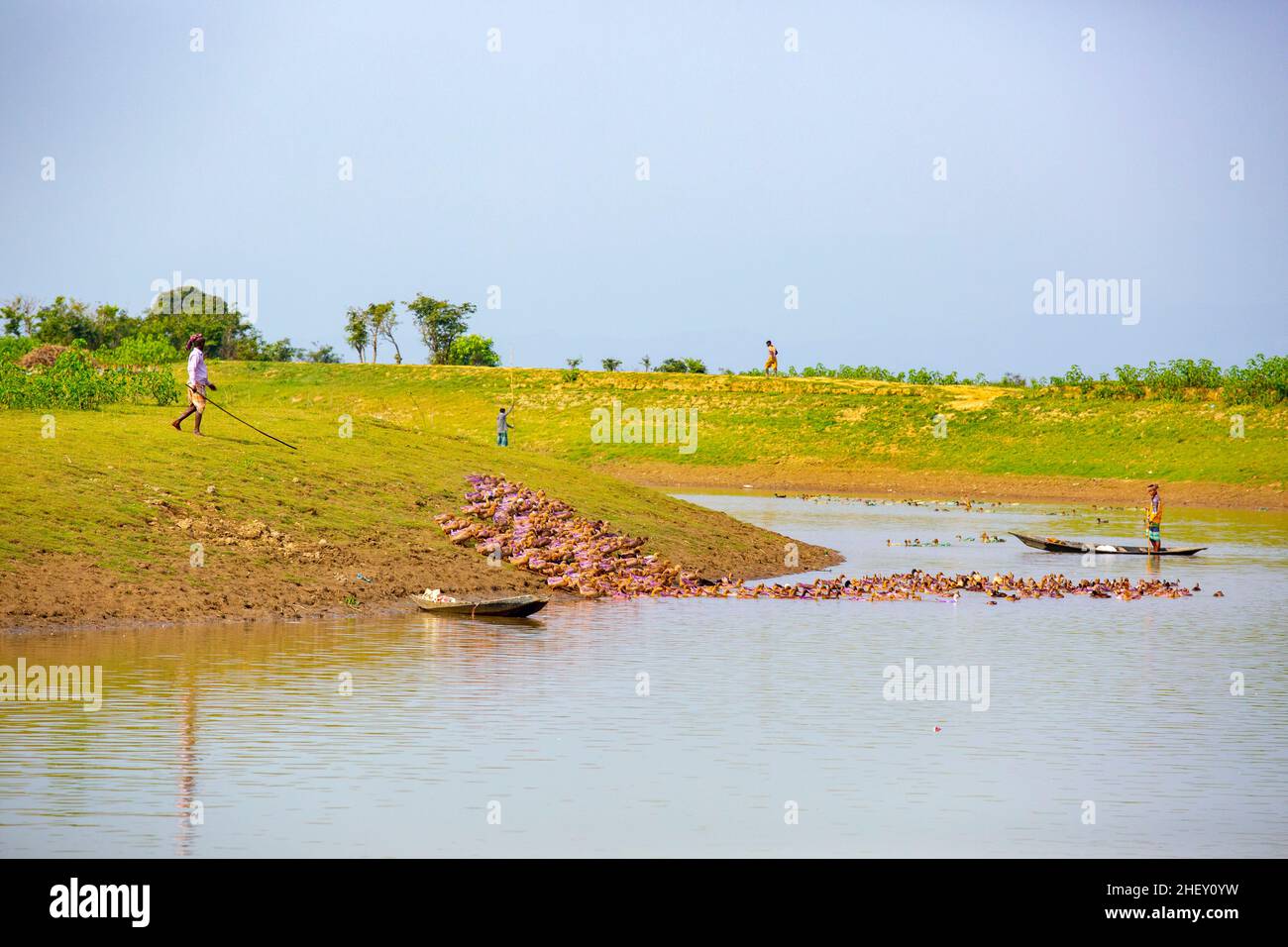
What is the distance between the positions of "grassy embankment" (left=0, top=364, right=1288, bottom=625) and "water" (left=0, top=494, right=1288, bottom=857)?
196cm

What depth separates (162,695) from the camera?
1919 centimetres

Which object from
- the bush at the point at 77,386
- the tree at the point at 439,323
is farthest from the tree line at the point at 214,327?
the bush at the point at 77,386

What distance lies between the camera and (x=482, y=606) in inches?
1118

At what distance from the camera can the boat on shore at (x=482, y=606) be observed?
92.9 feet

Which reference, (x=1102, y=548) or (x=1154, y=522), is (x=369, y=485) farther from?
(x=1154, y=522)

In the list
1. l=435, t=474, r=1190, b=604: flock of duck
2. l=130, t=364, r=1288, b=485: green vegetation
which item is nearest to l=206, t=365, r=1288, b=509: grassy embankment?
l=130, t=364, r=1288, b=485: green vegetation

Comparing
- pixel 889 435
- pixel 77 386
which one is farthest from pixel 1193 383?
pixel 77 386

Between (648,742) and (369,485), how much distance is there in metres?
18.2

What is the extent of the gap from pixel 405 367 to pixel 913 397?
37.9m

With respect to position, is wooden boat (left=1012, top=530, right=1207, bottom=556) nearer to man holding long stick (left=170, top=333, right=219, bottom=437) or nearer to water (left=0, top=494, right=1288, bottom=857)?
water (left=0, top=494, right=1288, bottom=857)

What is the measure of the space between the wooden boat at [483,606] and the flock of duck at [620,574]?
154 inches
